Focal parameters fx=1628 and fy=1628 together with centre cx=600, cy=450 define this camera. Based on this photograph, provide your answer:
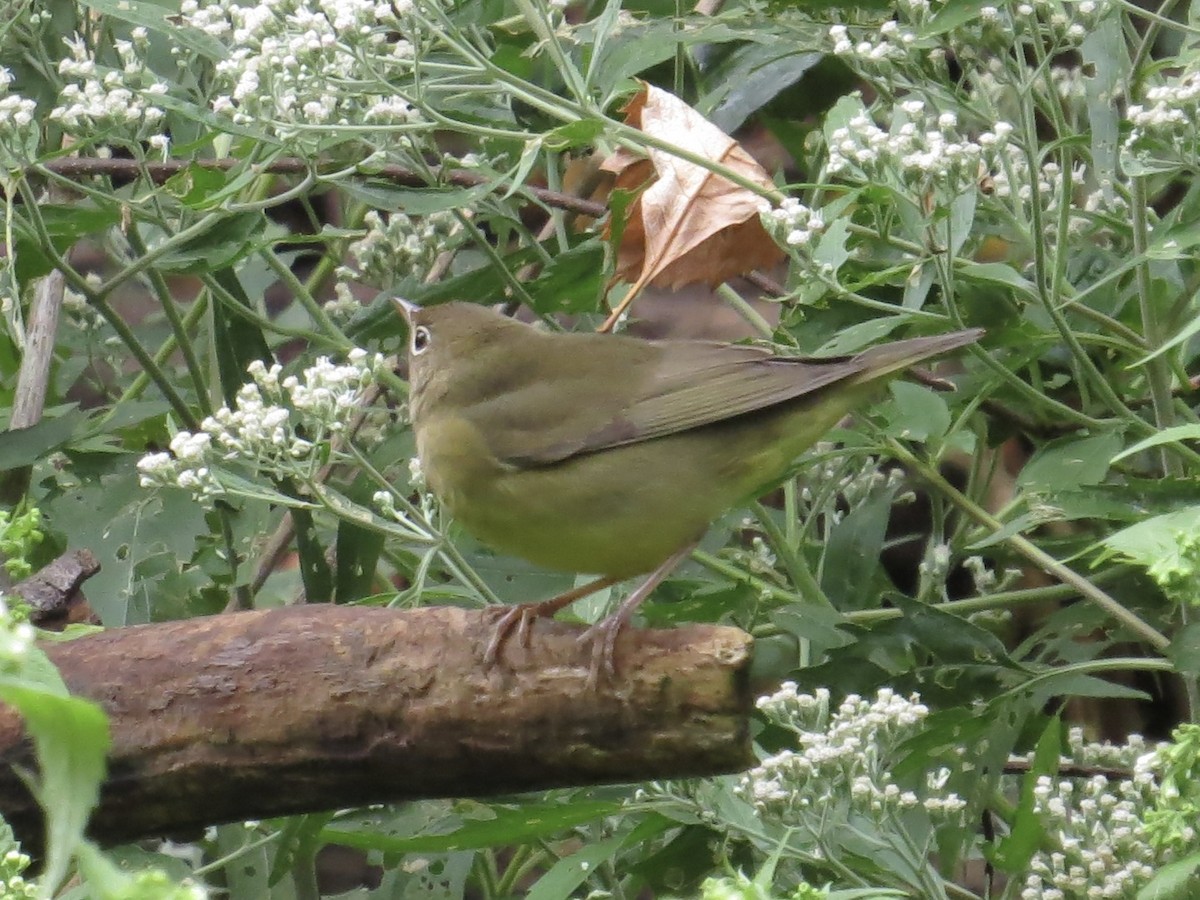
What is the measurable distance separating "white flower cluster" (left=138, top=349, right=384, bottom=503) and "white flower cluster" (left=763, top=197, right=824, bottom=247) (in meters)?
0.76

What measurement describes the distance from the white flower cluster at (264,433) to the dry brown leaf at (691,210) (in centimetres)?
53

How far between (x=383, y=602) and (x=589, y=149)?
117 centimetres

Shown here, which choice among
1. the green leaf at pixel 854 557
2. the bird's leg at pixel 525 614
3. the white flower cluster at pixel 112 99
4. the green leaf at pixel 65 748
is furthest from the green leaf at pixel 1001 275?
the green leaf at pixel 65 748

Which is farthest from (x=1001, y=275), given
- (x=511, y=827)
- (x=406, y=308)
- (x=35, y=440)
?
(x=35, y=440)

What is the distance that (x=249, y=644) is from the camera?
7.54 feet

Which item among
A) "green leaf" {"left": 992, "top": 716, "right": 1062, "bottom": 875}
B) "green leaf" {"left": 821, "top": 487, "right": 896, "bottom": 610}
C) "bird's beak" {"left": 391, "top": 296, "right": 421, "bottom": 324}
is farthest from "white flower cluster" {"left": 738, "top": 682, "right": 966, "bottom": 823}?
"bird's beak" {"left": 391, "top": 296, "right": 421, "bottom": 324}

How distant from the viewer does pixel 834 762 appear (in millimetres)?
2373

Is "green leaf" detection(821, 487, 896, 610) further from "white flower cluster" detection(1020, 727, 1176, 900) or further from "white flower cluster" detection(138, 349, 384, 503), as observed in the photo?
"white flower cluster" detection(138, 349, 384, 503)

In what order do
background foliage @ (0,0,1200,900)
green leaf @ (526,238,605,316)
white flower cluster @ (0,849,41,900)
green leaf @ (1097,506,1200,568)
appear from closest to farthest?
white flower cluster @ (0,849,41,900) → green leaf @ (1097,506,1200,568) → background foliage @ (0,0,1200,900) → green leaf @ (526,238,605,316)

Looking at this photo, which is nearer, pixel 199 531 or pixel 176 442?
pixel 176 442

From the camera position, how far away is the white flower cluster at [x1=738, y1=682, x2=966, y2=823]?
7.79 feet

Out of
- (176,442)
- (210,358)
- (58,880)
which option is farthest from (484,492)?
(58,880)

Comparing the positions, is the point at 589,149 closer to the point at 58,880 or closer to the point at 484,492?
the point at 484,492

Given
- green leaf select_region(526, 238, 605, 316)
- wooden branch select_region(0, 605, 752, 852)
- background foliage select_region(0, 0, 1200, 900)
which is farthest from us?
green leaf select_region(526, 238, 605, 316)
